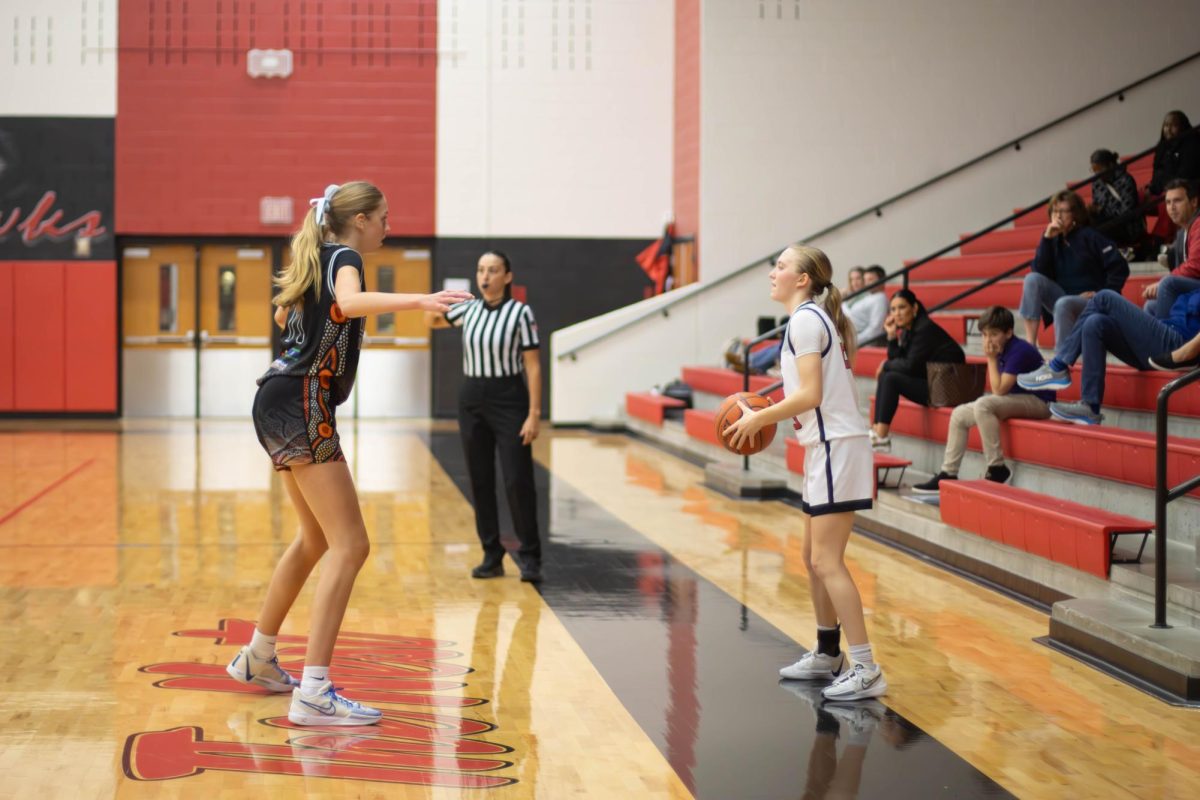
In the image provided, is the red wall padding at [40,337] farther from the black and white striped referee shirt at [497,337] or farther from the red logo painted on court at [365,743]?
the red logo painted on court at [365,743]

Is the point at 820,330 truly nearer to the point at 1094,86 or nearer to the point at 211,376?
the point at 1094,86

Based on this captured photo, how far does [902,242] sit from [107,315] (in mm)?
9245

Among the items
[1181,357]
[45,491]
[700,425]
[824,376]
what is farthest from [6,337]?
[824,376]

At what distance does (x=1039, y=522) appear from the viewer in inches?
246

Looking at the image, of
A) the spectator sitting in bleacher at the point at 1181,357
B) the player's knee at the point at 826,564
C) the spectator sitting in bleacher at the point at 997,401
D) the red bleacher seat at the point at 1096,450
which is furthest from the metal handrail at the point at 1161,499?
the spectator sitting in bleacher at the point at 997,401

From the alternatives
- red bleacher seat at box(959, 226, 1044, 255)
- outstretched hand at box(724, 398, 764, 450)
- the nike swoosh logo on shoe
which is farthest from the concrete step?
red bleacher seat at box(959, 226, 1044, 255)

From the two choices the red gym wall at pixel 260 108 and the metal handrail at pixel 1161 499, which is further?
the red gym wall at pixel 260 108

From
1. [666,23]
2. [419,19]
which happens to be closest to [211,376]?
[419,19]

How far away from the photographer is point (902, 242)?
608 inches

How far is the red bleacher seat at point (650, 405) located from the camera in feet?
46.0

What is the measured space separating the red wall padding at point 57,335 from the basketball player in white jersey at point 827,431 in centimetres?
1310

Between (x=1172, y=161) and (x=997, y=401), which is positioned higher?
(x=1172, y=161)

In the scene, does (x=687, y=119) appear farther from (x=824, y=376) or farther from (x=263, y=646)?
(x=263, y=646)

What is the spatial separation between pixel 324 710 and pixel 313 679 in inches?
4.1
